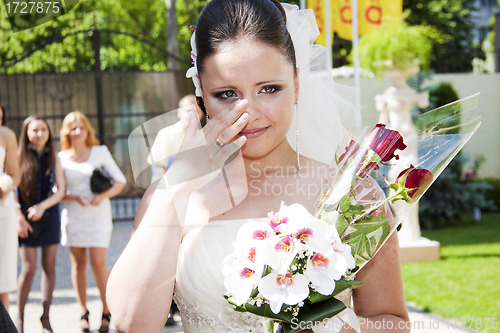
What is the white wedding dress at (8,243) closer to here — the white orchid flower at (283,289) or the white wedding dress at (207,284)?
the white wedding dress at (207,284)

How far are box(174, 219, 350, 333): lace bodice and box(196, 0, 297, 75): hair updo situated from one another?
→ 614 millimetres

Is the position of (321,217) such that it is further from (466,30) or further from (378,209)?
(466,30)

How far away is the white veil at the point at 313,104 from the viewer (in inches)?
89.1

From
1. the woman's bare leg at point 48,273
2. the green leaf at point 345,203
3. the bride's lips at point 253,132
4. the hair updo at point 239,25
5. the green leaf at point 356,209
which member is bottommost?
the woman's bare leg at point 48,273

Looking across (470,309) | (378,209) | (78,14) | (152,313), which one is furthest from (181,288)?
(78,14)

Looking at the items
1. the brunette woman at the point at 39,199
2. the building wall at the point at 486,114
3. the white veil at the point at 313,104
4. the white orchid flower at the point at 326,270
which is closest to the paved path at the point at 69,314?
the brunette woman at the point at 39,199

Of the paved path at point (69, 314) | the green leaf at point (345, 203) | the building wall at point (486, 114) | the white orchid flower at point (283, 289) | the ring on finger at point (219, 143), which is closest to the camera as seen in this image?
the white orchid flower at point (283, 289)

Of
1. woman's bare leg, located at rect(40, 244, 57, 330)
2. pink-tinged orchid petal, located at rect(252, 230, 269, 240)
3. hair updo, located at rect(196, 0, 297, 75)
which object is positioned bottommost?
woman's bare leg, located at rect(40, 244, 57, 330)

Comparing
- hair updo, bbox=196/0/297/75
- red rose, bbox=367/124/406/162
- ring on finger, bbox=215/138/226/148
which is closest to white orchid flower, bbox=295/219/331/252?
red rose, bbox=367/124/406/162

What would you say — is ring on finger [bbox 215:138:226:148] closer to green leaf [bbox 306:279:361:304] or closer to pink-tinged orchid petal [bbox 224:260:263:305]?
pink-tinged orchid petal [bbox 224:260:263:305]

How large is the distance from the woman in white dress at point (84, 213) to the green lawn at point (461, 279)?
129 inches

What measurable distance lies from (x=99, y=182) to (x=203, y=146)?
11.9ft

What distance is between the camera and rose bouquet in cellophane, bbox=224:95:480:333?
1.27 meters

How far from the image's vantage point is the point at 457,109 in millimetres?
1540
